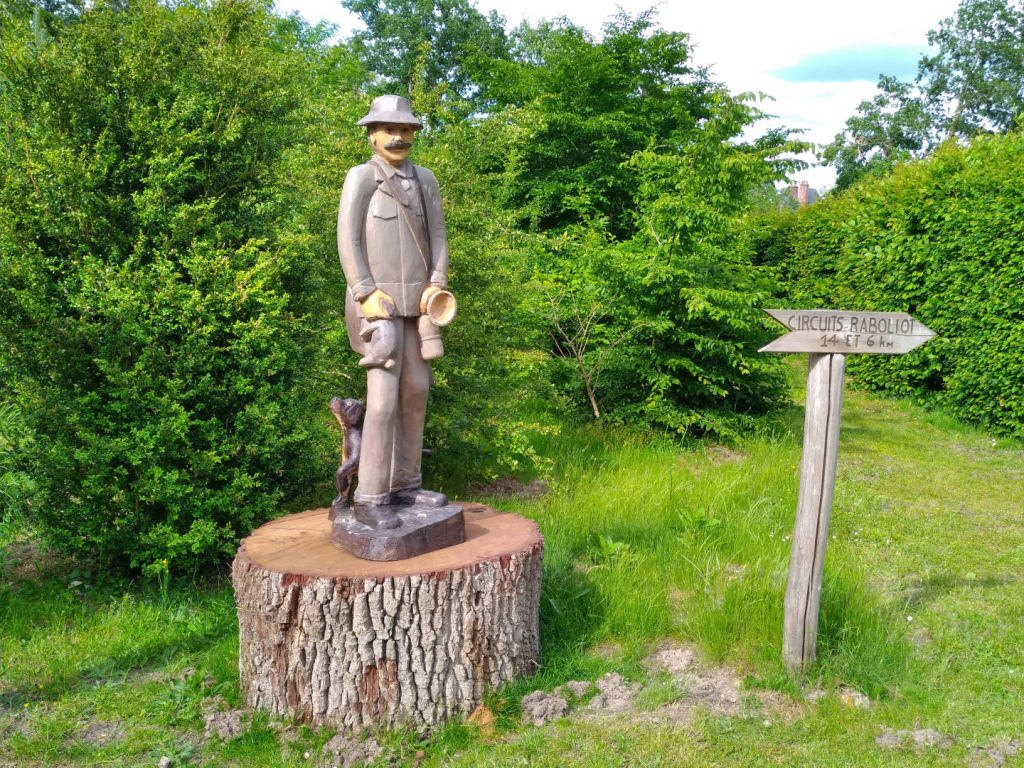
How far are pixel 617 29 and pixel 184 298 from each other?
1477 centimetres

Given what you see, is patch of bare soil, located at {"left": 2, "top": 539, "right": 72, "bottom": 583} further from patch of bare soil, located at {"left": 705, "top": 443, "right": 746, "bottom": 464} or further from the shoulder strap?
patch of bare soil, located at {"left": 705, "top": 443, "right": 746, "bottom": 464}

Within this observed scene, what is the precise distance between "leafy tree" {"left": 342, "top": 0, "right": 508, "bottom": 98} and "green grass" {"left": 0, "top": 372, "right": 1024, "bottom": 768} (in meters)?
23.9

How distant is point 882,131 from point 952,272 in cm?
2833

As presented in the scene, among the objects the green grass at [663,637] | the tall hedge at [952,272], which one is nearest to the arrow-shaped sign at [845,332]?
the green grass at [663,637]

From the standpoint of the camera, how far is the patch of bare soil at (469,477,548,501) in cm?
625

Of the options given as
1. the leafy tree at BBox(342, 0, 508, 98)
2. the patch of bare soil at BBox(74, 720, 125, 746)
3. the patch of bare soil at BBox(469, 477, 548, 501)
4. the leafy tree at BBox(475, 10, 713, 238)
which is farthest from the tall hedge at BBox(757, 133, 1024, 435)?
the leafy tree at BBox(342, 0, 508, 98)

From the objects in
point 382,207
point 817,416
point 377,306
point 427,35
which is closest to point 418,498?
point 377,306

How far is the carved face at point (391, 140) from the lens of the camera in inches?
141

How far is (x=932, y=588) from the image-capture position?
4727 mm

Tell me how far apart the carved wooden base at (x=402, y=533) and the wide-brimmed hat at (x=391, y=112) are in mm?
1771

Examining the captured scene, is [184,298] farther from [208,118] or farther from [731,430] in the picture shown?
[731,430]

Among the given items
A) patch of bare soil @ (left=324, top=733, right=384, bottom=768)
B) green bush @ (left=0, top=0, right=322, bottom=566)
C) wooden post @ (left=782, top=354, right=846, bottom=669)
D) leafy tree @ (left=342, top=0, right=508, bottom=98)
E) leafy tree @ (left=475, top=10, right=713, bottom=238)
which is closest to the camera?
patch of bare soil @ (left=324, top=733, right=384, bottom=768)

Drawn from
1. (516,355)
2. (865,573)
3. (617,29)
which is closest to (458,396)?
(516,355)

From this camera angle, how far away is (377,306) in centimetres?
354
